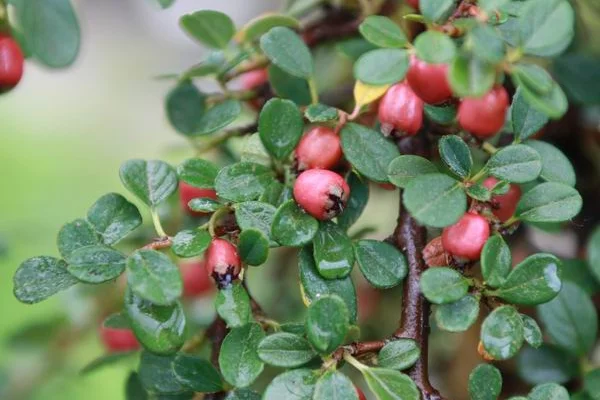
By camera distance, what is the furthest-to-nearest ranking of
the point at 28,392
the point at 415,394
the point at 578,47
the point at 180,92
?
1. the point at 28,392
2. the point at 578,47
3. the point at 180,92
4. the point at 415,394

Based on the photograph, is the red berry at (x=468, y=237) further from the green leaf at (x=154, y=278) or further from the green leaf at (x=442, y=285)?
the green leaf at (x=154, y=278)

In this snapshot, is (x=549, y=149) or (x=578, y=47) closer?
(x=549, y=149)

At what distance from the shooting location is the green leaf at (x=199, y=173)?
1.85ft

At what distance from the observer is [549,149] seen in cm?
59

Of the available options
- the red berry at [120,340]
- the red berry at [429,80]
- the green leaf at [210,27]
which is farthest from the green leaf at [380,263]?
the red berry at [120,340]

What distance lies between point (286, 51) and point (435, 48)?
19cm

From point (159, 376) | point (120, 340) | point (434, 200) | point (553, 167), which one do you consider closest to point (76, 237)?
point (159, 376)

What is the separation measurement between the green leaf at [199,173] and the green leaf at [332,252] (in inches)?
3.5

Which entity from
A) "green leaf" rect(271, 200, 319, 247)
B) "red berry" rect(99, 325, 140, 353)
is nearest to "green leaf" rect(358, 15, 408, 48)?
"green leaf" rect(271, 200, 319, 247)

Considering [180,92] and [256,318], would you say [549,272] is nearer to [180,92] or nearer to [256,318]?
[256,318]

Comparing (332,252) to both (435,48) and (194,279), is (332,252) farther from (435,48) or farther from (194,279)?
(194,279)

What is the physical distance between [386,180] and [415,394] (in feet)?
0.50

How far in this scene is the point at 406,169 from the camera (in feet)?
1.72

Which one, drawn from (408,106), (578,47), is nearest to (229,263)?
(408,106)
